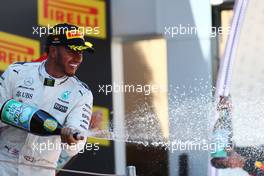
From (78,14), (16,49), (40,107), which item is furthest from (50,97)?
(78,14)

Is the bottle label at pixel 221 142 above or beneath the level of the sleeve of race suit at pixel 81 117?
beneath

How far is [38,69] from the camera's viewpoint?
2938mm

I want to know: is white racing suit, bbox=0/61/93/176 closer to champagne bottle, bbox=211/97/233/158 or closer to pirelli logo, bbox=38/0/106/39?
pirelli logo, bbox=38/0/106/39

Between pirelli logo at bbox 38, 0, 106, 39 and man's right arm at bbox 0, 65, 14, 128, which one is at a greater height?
pirelli logo at bbox 38, 0, 106, 39

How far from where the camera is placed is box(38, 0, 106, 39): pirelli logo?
299 centimetres

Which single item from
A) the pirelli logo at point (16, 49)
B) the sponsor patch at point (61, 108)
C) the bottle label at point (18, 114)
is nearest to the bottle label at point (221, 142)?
the sponsor patch at point (61, 108)

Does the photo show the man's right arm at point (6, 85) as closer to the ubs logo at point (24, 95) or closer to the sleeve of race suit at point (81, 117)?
the ubs logo at point (24, 95)

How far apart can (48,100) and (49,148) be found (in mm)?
242

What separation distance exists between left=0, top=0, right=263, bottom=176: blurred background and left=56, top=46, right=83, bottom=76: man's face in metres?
0.04

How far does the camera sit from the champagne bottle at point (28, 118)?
2.64 meters

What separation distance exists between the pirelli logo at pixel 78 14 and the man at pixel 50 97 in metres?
0.05

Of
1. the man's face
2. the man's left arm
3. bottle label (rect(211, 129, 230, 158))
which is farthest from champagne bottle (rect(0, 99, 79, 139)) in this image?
bottle label (rect(211, 129, 230, 158))

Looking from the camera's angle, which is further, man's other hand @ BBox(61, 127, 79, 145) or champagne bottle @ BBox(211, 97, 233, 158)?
champagne bottle @ BBox(211, 97, 233, 158)

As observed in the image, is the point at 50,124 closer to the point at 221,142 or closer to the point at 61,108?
the point at 61,108
